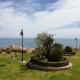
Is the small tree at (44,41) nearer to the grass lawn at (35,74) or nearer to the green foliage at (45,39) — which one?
the green foliage at (45,39)

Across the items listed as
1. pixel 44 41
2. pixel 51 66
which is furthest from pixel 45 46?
pixel 51 66

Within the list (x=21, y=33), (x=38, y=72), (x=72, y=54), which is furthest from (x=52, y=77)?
(x=72, y=54)

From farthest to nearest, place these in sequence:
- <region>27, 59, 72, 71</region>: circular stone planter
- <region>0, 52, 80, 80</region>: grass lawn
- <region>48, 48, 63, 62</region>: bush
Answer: <region>48, 48, 63, 62</region>: bush < <region>27, 59, 72, 71</region>: circular stone planter < <region>0, 52, 80, 80</region>: grass lawn

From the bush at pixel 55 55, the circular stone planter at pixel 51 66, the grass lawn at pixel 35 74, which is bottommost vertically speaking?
the grass lawn at pixel 35 74

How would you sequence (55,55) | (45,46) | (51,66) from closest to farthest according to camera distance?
(51,66) → (55,55) → (45,46)

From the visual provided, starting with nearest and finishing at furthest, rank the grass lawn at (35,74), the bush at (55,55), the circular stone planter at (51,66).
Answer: the grass lawn at (35,74) → the circular stone planter at (51,66) → the bush at (55,55)

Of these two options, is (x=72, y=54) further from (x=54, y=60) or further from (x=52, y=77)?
(x=52, y=77)

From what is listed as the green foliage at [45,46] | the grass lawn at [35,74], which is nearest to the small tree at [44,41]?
the green foliage at [45,46]

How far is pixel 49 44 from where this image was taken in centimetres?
3512

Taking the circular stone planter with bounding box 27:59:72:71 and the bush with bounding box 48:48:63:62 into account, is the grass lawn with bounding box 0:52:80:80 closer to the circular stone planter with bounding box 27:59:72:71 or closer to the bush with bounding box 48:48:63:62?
the circular stone planter with bounding box 27:59:72:71

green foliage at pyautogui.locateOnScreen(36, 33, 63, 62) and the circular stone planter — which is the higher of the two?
green foliage at pyautogui.locateOnScreen(36, 33, 63, 62)

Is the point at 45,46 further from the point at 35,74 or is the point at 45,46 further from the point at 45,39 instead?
the point at 35,74

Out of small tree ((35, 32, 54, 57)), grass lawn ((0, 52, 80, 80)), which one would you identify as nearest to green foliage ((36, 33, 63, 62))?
small tree ((35, 32, 54, 57))

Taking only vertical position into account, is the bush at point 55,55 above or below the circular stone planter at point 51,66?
above
